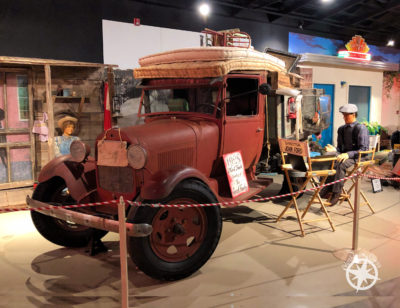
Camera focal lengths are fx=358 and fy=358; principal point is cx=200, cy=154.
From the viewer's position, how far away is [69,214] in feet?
9.80

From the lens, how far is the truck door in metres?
4.18

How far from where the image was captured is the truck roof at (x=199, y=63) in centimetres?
387

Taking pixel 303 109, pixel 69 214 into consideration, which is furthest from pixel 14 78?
pixel 303 109

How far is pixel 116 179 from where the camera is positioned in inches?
136

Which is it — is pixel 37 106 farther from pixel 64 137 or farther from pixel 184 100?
pixel 184 100

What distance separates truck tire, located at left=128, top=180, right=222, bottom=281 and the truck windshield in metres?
1.16

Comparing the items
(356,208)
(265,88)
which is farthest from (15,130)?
(356,208)

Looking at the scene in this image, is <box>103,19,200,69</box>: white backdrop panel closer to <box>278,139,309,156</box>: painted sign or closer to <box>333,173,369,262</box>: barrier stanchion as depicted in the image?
<box>278,139,309,156</box>: painted sign

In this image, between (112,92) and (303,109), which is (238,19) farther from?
(112,92)

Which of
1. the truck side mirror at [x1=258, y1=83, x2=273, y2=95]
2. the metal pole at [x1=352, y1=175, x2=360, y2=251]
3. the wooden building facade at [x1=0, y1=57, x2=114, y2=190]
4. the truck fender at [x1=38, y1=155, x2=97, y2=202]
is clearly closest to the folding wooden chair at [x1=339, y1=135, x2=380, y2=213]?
the metal pole at [x1=352, y1=175, x2=360, y2=251]

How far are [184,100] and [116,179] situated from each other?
4.12 feet

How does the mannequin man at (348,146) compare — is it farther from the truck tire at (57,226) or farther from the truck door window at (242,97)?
the truck tire at (57,226)

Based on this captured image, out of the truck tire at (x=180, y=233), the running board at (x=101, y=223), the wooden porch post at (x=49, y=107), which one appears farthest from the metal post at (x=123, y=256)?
the wooden porch post at (x=49, y=107)

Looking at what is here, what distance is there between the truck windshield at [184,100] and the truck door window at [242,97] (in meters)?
0.41
